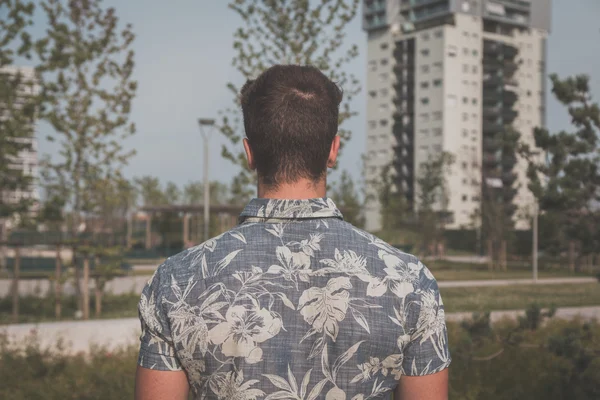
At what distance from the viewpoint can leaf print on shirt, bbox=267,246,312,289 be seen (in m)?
1.72

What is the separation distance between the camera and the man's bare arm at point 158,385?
172 centimetres

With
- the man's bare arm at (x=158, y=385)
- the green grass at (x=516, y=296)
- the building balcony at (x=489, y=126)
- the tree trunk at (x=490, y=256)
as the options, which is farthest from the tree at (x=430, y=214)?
the building balcony at (x=489, y=126)

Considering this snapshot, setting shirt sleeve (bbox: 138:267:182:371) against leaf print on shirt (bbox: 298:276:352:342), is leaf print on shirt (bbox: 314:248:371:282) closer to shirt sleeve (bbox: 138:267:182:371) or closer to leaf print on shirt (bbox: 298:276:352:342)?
Result: leaf print on shirt (bbox: 298:276:352:342)

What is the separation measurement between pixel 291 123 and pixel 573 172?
16.4 feet

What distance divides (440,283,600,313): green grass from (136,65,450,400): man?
12.5 meters

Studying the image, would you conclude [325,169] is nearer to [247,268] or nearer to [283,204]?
[283,204]

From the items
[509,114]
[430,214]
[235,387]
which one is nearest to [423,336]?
[235,387]

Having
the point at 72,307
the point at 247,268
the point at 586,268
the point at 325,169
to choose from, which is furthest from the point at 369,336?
the point at 586,268

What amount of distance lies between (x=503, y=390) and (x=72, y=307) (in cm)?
1033

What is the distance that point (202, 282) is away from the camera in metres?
1.73

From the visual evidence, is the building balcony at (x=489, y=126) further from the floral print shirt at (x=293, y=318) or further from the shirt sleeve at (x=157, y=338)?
the shirt sleeve at (x=157, y=338)

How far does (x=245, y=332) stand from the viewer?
1679 millimetres

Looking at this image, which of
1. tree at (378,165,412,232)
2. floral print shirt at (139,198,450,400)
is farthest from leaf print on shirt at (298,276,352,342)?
tree at (378,165,412,232)

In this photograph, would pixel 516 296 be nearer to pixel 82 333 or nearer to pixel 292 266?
pixel 82 333
